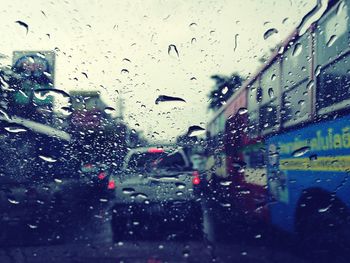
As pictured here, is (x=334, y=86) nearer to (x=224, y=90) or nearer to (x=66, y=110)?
(x=224, y=90)

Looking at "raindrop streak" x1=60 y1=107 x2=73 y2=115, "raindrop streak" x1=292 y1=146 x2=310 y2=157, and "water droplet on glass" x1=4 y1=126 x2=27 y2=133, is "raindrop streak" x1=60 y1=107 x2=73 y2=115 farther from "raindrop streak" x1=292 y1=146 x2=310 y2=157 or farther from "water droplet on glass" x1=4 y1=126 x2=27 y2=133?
"raindrop streak" x1=292 y1=146 x2=310 y2=157

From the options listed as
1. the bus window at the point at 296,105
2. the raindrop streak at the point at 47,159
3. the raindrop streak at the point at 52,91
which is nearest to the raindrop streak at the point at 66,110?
the raindrop streak at the point at 52,91

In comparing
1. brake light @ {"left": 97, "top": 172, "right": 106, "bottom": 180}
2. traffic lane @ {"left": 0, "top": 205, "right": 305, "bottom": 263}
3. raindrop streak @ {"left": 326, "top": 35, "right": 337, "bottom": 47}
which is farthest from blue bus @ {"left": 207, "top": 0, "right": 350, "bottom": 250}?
brake light @ {"left": 97, "top": 172, "right": 106, "bottom": 180}

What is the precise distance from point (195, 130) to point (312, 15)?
5.19 feet

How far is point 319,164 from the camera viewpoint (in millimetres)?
3945

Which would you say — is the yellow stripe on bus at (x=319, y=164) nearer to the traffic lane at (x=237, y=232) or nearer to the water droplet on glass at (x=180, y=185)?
the traffic lane at (x=237, y=232)

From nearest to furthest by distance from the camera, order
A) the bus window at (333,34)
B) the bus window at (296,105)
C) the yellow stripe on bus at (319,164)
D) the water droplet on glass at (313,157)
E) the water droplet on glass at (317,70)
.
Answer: the yellow stripe on bus at (319,164), the bus window at (333,34), the water droplet on glass at (313,157), the water droplet on glass at (317,70), the bus window at (296,105)

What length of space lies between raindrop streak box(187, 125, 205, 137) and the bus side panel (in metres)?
0.76

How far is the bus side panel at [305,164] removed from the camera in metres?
3.62

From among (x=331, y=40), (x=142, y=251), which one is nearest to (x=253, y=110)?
(x=331, y=40)

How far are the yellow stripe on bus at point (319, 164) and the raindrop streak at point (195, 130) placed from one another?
95cm

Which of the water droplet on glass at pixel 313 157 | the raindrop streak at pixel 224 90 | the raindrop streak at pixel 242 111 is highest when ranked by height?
the raindrop streak at pixel 224 90

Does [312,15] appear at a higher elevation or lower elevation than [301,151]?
higher

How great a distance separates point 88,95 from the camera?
455 centimetres
